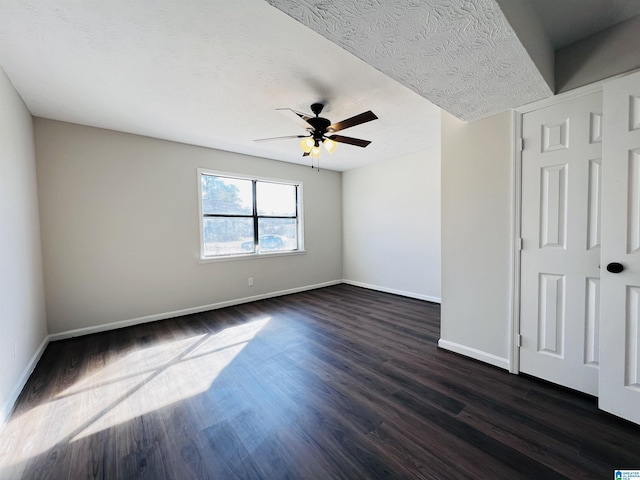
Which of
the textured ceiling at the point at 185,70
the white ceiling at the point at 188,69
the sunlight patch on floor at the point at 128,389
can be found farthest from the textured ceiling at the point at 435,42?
the sunlight patch on floor at the point at 128,389

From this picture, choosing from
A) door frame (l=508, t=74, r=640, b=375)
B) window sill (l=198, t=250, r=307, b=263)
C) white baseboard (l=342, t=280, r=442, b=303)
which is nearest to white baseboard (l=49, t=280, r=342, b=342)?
window sill (l=198, t=250, r=307, b=263)

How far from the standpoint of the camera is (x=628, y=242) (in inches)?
60.6

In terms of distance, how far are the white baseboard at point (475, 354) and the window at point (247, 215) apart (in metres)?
3.23

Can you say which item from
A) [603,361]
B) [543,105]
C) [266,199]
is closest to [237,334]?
[266,199]

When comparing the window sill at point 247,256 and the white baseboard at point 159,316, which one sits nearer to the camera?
the white baseboard at point 159,316

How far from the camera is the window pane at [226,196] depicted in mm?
4004

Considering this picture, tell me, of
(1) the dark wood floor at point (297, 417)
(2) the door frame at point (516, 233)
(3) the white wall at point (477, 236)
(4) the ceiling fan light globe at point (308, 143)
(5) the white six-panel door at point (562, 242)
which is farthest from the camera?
(4) the ceiling fan light globe at point (308, 143)

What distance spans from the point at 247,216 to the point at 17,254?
2.69m

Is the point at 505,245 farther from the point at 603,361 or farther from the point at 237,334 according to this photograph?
the point at 237,334

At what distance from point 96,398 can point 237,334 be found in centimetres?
132

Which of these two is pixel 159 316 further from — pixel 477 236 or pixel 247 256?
pixel 477 236

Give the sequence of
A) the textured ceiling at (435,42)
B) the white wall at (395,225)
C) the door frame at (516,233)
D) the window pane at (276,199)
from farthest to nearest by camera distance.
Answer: the window pane at (276,199) → the white wall at (395,225) → the door frame at (516,233) → the textured ceiling at (435,42)

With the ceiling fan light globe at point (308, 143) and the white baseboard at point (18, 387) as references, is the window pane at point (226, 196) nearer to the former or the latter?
the ceiling fan light globe at point (308, 143)

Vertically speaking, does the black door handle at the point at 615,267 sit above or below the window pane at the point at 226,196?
below
